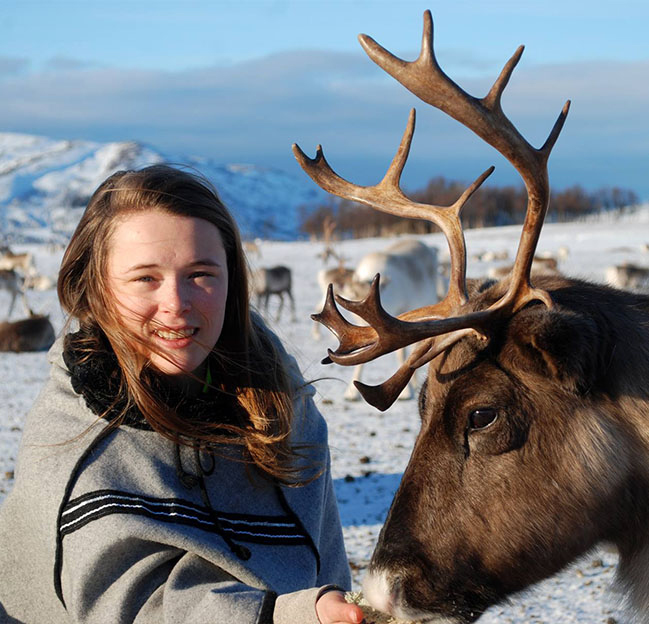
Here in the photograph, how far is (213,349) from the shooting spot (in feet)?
8.11

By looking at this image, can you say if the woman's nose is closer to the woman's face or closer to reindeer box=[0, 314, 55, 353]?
the woman's face

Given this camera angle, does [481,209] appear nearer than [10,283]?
No

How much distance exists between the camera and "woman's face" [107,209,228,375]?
2.31m

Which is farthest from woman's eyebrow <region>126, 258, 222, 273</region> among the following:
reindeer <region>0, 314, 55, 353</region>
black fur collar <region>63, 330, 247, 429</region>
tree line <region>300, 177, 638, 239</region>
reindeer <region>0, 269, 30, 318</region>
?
tree line <region>300, 177, 638, 239</region>

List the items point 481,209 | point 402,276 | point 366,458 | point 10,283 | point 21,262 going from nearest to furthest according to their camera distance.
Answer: point 366,458, point 402,276, point 10,283, point 21,262, point 481,209

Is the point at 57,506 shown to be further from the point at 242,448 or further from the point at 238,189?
the point at 238,189

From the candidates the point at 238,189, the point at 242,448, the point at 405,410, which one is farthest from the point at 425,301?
the point at 238,189

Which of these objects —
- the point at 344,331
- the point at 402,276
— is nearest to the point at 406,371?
the point at 344,331

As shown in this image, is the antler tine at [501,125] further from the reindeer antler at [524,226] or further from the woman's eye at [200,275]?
the woman's eye at [200,275]

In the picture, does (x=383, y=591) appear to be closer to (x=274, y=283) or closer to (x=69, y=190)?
(x=274, y=283)

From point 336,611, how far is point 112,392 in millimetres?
947

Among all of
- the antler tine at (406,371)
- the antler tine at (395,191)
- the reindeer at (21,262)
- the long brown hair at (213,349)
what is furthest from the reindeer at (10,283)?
the antler tine at (406,371)

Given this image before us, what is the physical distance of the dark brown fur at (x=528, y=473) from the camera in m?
2.26

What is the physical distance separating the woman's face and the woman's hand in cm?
82
